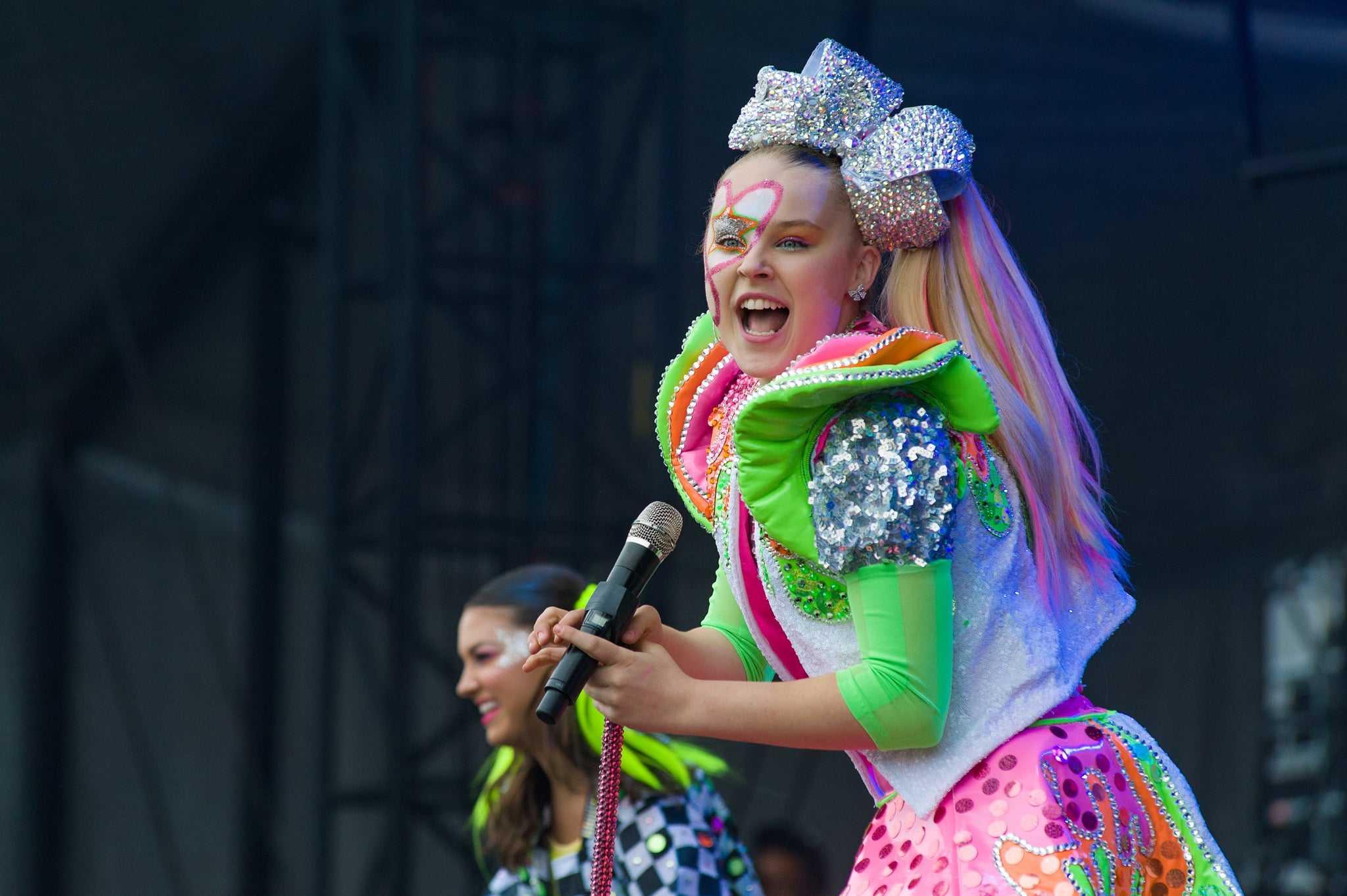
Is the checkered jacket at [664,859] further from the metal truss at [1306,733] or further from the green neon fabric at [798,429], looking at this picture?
the metal truss at [1306,733]

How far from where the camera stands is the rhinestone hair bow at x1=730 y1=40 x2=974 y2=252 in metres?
1.27

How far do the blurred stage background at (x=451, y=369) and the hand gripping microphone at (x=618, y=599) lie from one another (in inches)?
97.3

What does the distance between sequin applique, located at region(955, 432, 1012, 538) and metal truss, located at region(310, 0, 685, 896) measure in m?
3.25

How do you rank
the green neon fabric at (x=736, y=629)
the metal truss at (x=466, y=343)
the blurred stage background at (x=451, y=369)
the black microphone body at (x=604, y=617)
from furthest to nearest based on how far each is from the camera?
the metal truss at (x=466, y=343) → the blurred stage background at (x=451, y=369) → the green neon fabric at (x=736, y=629) → the black microphone body at (x=604, y=617)

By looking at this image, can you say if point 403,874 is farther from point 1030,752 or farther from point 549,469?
point 1030,752

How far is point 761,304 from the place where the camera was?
4.25ft

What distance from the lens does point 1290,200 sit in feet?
11.9

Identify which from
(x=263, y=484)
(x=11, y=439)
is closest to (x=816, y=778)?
(x=263, y=484)

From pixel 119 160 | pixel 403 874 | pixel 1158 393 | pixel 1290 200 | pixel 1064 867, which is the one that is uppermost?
pixel 119 160

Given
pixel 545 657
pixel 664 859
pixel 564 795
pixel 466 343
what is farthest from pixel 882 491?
pixel 466 343

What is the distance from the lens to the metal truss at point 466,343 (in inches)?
175

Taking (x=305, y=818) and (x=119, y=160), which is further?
(x=305, y=818)

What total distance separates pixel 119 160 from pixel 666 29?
1886 mm

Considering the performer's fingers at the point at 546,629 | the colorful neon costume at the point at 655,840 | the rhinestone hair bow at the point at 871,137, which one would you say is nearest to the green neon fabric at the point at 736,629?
the performer's fingers at the point at 546,629
